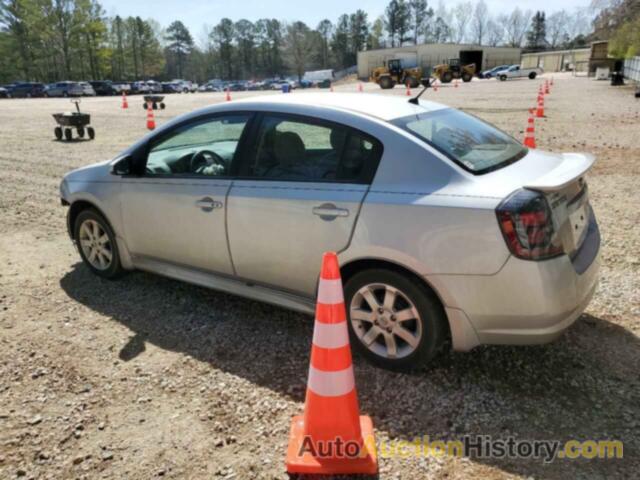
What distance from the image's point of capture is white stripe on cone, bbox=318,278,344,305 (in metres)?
2.37

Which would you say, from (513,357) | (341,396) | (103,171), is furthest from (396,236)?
(103,171)

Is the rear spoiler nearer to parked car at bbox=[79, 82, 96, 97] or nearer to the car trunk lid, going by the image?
Answer: the car trunk lid

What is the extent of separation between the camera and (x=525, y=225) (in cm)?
257

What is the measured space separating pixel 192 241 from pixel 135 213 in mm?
669

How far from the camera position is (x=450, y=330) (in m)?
2.91

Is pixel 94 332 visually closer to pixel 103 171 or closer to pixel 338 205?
pixel 103 171

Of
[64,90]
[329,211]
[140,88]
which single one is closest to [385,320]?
[329,211]

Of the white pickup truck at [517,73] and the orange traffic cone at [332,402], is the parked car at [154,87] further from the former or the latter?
the orange traffic cone at [332,402]

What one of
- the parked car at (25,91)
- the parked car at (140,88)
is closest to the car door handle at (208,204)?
the parked car at (25,91)

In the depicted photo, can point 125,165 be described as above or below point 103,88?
below

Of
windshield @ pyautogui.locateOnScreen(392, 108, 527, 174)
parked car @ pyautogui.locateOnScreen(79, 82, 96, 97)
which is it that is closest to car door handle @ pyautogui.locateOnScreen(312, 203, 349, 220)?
windshield @ pyautogui.locateOnScreen(392, 108, 527, 174)

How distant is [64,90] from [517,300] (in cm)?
5707

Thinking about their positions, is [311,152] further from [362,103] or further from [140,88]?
[140,88]

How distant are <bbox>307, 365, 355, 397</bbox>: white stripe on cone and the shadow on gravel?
17.2 inches
